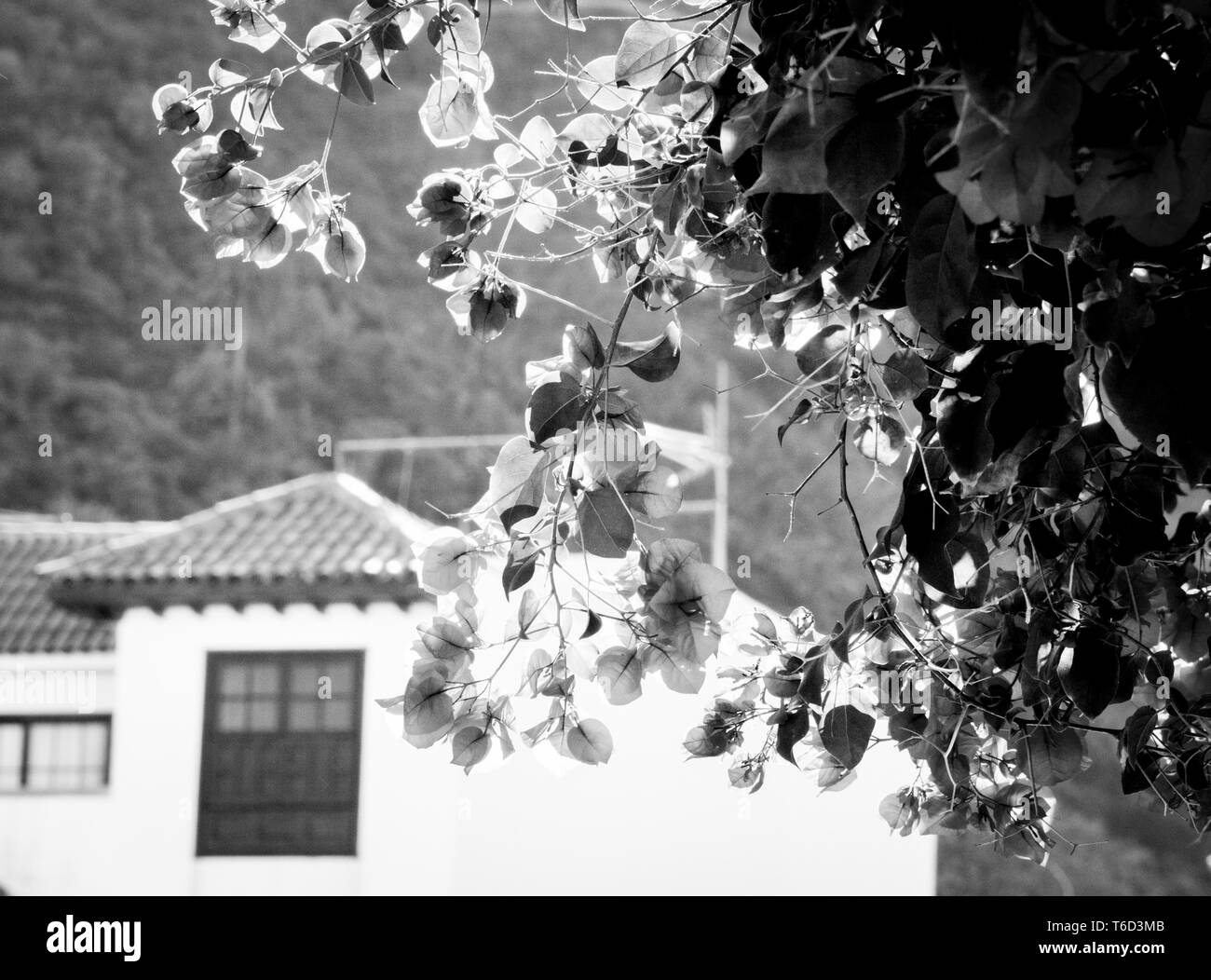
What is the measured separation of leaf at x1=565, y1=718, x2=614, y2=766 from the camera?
0.61m

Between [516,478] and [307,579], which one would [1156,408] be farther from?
[307,579]

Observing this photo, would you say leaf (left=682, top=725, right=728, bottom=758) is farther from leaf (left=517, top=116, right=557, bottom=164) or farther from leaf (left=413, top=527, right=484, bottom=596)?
leaf (left=517, top=116, right=557, bottom=164)

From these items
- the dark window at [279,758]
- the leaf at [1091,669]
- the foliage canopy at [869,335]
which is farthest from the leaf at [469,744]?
the dark window at [279,758]

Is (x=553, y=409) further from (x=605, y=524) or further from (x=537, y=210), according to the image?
(x=537, y=210)

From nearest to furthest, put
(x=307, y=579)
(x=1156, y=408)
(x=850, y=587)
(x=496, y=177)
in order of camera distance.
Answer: (x=1156, y=408) → (x=496, y=177) → (x=307, y=579) → (x=850, y=587)

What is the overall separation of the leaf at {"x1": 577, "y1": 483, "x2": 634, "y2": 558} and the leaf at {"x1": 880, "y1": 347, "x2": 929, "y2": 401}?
232 millimetres

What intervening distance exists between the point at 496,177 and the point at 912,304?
35cm

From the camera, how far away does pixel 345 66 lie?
64cm

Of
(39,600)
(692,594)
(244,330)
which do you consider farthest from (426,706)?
(244,330)

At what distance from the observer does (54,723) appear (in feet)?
22.4

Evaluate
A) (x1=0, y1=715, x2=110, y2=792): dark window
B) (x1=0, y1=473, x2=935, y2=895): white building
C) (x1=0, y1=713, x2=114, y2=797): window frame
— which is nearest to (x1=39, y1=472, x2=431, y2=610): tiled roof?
(x1=0, y1=473, x2=935, y2=895): white building

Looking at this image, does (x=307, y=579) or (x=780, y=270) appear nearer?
(x=780, y=270)
